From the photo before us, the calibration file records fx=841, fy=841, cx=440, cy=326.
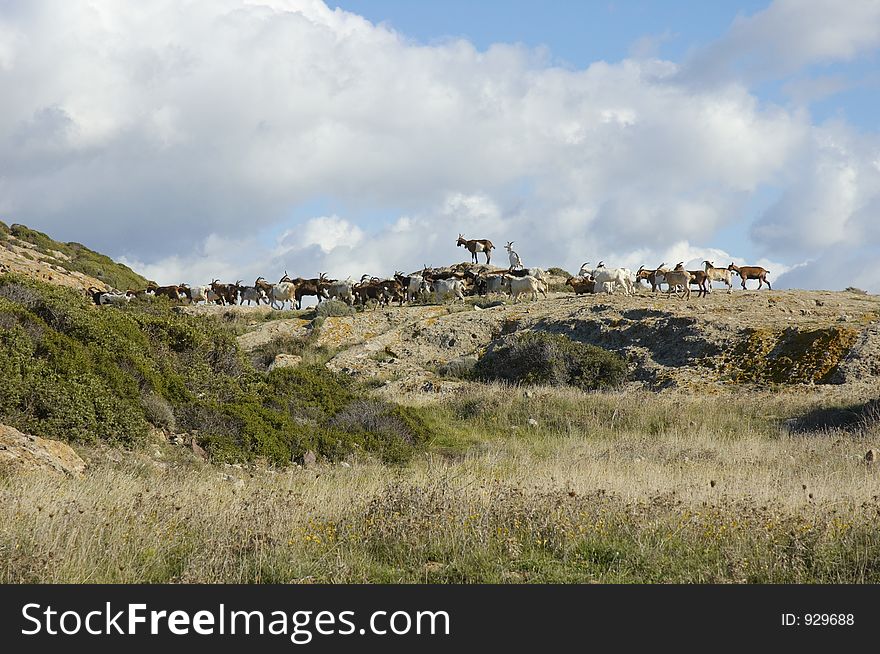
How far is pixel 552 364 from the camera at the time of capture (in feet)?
82.1

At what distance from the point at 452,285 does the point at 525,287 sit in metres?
→ 4.32

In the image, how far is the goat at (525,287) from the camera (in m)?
37.7

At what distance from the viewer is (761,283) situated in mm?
41812

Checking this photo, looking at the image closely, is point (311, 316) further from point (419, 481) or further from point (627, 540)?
point (627, 540)

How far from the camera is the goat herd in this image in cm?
3772

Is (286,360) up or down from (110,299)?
down

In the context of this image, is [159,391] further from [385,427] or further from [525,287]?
[525,287]

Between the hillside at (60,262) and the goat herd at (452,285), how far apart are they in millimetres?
3877

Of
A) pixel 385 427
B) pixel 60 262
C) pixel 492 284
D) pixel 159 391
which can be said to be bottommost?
pixel 385 427

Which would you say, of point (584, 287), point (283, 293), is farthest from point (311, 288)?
point (584, 287)

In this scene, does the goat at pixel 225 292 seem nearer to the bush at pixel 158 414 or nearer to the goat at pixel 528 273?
the goat at pixel 528 273

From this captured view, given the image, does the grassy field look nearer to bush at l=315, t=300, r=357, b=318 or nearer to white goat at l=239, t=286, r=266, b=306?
bush at l=315, t=300, r=357, b=318

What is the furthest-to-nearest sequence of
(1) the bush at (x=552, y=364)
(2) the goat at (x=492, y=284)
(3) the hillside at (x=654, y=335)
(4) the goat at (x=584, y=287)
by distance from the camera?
(2) the goat at (x=492, y=284) < (4) the goat at (x=584, y=287) < (1) the bush at (x=552, y=364) < (3) the hillside at (x=654, y=335)

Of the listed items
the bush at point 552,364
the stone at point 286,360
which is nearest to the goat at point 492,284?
the bush at point 552,364
